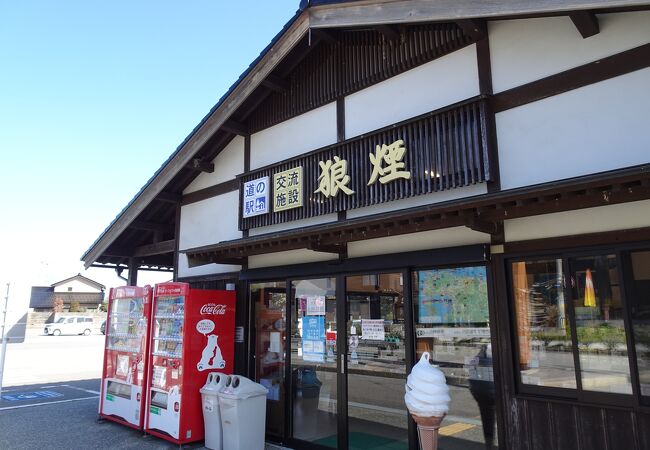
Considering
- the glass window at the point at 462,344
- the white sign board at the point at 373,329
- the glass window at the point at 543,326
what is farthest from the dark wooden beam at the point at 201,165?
the glass window at the point at 543,326

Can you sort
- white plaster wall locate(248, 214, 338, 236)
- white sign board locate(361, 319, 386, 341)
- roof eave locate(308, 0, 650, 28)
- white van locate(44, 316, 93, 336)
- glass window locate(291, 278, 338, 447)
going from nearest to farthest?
roof eave locate(308, 0, 650, 28) → white sign board locate(361, 319, 386, 341) → glass window locate(291, 278, 338, 447) → white plaster wall locate(248, 214, 338, 236) → white van locate(44, 316, 93, 336)

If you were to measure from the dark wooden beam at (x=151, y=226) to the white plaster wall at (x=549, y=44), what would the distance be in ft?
25.9

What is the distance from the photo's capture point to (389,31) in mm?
6043

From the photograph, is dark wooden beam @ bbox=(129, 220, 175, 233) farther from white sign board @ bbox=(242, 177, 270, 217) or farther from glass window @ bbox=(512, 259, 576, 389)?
glass window @ bbox=(512, 259, 576, 389)

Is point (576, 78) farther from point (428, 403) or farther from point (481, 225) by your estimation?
point (428, 403)

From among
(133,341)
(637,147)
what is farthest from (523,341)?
(133,341)

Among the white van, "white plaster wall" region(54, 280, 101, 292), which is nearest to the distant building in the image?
"white plaster wall" region(54, 280, 101, 292)

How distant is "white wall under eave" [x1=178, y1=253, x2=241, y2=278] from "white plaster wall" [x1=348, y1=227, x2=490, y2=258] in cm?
286

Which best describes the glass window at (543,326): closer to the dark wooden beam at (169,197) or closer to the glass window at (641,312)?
the glass window at (641,312)

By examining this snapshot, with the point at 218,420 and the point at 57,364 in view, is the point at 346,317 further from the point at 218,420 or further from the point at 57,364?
the point at 57,364

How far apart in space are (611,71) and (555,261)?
1.89m

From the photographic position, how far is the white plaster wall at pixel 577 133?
4168 mm

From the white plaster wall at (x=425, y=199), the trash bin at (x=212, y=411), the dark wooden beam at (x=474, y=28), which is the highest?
the dark wooden beam at (x=474, y=28)

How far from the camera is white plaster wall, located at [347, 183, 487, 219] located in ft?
17.1
